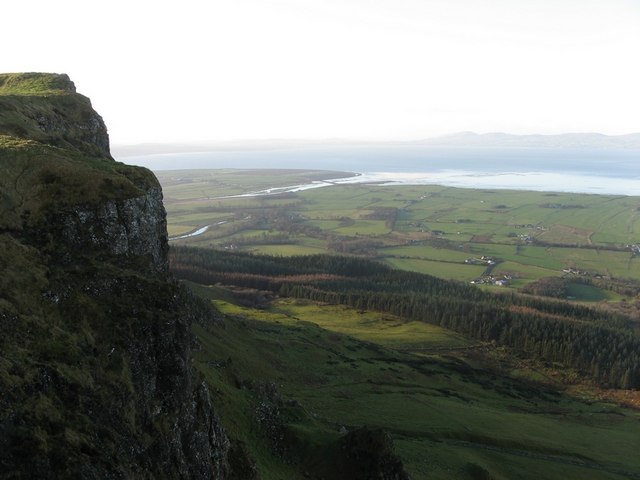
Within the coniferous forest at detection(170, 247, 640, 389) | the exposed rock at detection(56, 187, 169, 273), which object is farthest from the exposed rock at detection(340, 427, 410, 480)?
the coniferous forest at detection(170, 247, 640, 389)

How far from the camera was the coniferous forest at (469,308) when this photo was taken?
12338 centimetres

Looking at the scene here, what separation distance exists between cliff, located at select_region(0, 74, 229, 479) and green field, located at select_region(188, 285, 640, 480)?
657 inches

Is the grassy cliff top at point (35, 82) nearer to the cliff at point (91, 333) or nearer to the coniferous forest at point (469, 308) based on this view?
the cliff at point (91, 333)

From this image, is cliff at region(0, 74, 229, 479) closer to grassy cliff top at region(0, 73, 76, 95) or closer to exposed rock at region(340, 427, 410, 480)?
exposed rock at region(340, 427, 410, 480)

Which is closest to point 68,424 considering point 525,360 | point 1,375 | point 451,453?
point 1,375

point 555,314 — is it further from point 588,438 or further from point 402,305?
point 588,438

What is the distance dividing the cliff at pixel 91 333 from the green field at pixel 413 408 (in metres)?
16.7

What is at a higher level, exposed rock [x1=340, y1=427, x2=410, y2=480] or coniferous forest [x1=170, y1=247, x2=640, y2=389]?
exposed rock [x1=340, y1=427, x2=410, y2=480]

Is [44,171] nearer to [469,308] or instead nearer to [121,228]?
[121,228]

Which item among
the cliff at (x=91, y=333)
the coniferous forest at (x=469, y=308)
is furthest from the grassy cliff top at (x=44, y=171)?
the coniferous forest at (x=469, y=308)

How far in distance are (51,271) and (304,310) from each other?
12465cm

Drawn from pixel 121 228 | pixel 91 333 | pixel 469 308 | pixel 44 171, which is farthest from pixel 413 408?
pixel 469 308

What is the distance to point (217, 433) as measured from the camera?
33.4 meters

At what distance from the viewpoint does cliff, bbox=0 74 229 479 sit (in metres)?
20.2
